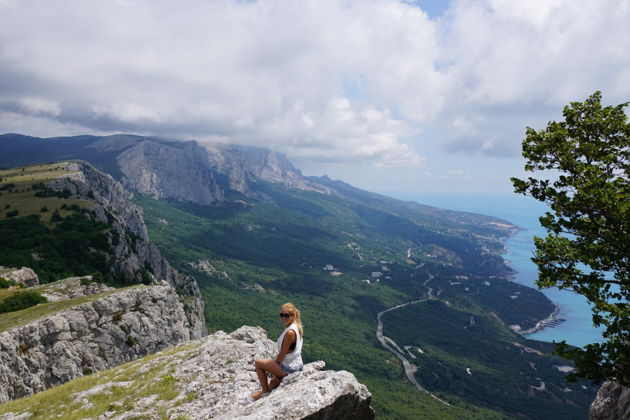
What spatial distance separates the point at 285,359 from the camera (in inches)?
552

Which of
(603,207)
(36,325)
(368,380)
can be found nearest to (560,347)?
(603,207)

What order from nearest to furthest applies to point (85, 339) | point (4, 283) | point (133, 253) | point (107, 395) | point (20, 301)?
point (107, 395), point (85, 339), point (20, 301), point (4, 283), point (133, 253)

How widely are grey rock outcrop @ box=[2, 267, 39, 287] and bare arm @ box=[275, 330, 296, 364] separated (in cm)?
6650

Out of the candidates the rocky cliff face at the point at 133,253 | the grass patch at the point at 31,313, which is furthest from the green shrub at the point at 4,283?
the rocky cliff face at the point at 133,253

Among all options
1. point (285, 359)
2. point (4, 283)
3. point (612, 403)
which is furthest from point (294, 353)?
point (4, 283)

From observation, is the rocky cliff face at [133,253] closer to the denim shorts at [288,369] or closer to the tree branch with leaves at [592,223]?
the denim shorts at [288,369]

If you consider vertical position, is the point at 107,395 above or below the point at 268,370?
below

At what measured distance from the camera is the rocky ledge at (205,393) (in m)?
11.6

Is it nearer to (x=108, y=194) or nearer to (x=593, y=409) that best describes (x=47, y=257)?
(x=593, y=409)

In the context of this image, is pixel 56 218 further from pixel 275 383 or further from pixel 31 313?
pixel 275 383

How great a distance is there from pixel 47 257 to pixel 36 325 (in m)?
51.1

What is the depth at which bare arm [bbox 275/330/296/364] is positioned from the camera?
44.0ft

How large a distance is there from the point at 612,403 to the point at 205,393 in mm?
21751

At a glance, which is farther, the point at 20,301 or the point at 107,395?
the point at 20,301
